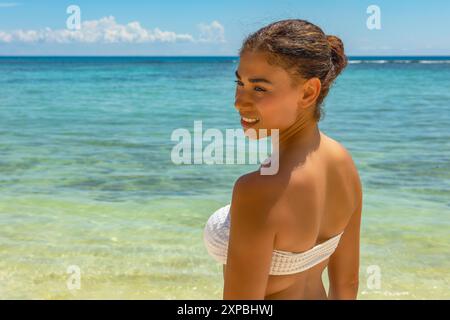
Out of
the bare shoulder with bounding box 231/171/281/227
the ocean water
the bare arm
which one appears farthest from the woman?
the ocean water

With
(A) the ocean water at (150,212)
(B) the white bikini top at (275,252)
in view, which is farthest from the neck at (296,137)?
(A) the ocean water at (150,212)

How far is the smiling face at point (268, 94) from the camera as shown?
1.62 m

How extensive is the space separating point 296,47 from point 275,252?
0.51 metres

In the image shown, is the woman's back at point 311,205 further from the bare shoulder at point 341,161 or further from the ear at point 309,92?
the ear at point 309,92

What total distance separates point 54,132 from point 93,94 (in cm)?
1340

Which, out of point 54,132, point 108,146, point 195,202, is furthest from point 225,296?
point 54,132

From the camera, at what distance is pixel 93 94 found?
25953 mm

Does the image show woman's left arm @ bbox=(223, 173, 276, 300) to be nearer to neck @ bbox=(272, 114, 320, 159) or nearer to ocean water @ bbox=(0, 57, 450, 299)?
neck @ bbox=(272, 114, 320, 159)

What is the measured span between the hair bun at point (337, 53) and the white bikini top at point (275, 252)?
476mm

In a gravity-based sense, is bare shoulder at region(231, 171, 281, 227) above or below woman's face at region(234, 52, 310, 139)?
below

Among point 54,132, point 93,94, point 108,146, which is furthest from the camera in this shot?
point 93,94

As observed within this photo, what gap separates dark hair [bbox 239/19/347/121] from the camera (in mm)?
1585
